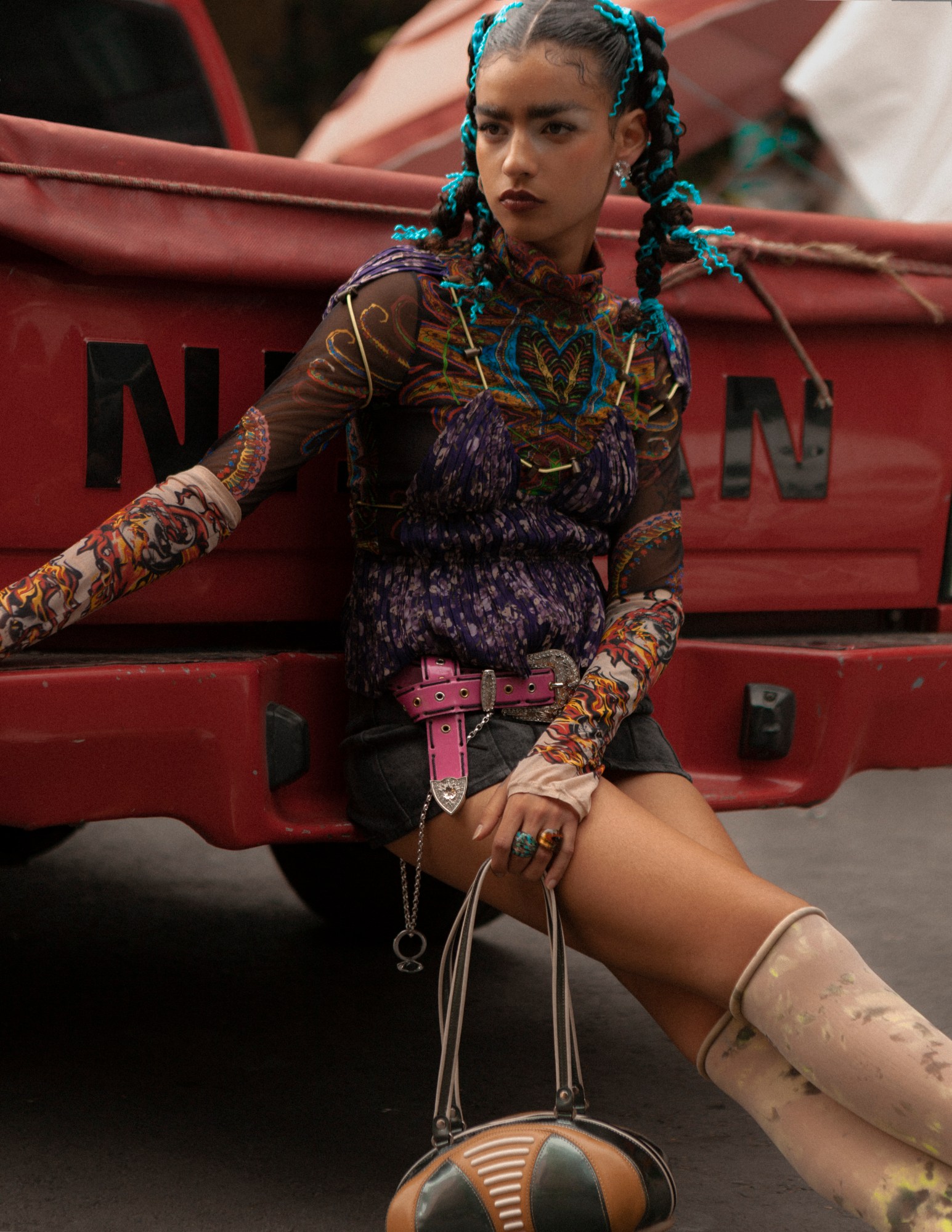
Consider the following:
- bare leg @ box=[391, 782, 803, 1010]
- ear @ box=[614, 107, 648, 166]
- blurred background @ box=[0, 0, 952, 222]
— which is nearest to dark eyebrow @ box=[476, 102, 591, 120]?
ear @ box=[614, 107, 648, 166]

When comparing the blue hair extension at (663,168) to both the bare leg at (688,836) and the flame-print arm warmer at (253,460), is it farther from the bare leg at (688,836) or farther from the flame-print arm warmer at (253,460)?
the bare leg at (688,836)

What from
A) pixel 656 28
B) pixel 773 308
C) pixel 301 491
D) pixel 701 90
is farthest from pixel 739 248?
pixel 701 90

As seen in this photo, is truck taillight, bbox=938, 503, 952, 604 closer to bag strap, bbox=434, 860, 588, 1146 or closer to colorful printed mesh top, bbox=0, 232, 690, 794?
colorful printed mesh top, bbox=0, 232, 690, 794

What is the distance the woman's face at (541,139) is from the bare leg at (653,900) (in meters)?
0.79

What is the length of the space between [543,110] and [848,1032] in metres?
1.23

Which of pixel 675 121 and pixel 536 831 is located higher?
pixel 675 121

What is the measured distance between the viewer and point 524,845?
174cm

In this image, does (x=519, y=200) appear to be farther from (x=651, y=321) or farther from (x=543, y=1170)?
(x=543, y=1170)

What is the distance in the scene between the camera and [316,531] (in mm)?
2154

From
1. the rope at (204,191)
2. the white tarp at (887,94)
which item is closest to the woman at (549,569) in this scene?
the rope at (204,191)

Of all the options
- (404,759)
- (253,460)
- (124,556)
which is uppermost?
(253,460)

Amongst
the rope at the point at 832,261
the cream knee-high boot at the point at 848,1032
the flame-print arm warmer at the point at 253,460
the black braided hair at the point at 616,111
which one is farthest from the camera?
the rope at the point at 832,261

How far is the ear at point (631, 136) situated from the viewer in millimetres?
1984

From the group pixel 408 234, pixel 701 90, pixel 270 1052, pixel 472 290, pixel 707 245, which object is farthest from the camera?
pixel 701 90
